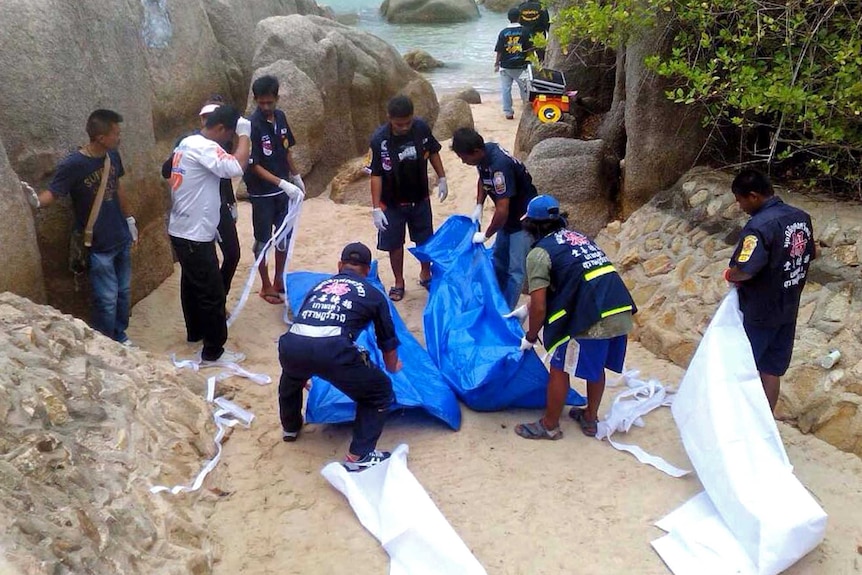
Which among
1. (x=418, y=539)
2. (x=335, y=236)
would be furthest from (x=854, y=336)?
(x=335, y=236)

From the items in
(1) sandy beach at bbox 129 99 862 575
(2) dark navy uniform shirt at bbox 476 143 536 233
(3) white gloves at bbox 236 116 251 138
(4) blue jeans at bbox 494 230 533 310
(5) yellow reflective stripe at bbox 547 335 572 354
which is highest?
(3) white gloves at bbox 236 116 251 138

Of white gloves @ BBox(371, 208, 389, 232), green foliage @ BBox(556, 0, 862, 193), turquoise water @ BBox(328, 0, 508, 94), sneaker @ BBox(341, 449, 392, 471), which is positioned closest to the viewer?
sneaker @ BBox(341, 449, 392, 471)

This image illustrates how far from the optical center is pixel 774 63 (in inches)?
196

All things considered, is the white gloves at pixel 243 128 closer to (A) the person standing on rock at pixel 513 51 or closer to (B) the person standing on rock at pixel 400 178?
(B) the person standing on rock at pixel 400 178

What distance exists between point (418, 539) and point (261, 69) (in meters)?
6.12

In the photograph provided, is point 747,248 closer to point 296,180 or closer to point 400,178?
point 400,178

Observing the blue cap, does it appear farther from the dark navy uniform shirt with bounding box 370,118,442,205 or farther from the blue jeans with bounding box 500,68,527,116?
the blue jeans with bounding box 500,68,527,116

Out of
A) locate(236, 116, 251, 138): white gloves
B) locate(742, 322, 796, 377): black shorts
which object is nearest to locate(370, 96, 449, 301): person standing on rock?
locate(236, 116, 251, 138): white gloves

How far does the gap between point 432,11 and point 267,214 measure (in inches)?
811

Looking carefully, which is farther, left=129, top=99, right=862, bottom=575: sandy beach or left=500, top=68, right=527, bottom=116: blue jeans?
left=500, top=68, right=527, bottom=116: blue jeans

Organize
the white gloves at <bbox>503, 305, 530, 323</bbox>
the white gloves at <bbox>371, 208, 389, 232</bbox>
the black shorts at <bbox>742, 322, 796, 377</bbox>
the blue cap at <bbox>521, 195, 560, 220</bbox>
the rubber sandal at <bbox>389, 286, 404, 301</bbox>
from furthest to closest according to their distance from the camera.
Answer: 1. the rubber sandal at <bbox>389, 286, 404, 301</bbox>
2. the white gloves at <bbox>371, 208, 389, 232</bbox>
3. the white gloves at <bbox>503, 305, 530, 323</bbox>
4. the blue cap at <bbox>521, 195, 560, 220</bbox>
5. the black shorts at <bbox>742, 322, 796, 377</bbox>

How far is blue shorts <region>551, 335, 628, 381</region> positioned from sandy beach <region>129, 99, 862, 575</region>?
1.37 ft

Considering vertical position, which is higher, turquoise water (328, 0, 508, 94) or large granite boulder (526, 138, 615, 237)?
large granite boulder (526, 138, 615, 237)

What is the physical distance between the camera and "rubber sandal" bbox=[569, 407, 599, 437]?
4.12 m
